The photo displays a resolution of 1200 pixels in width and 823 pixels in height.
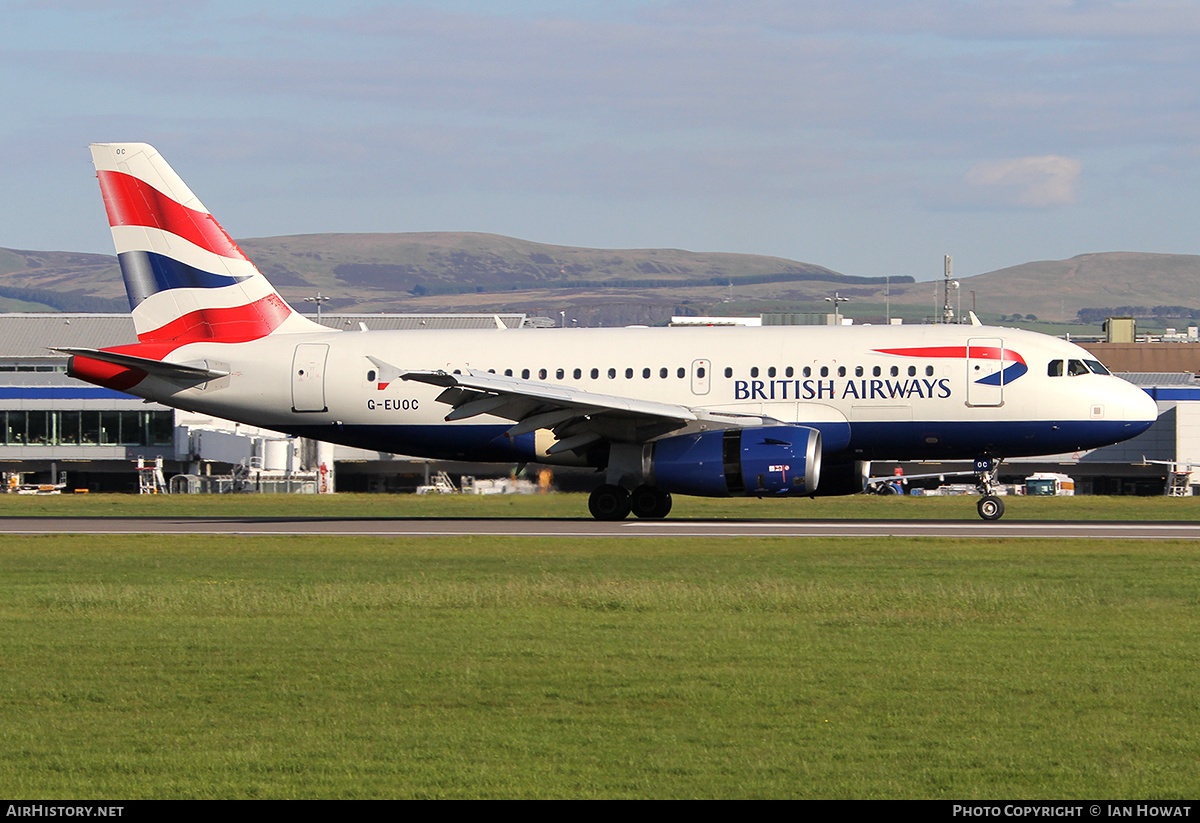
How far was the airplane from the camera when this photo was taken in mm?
33656

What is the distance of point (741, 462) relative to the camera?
1273 inches

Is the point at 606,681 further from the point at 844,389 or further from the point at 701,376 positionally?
the point at 701,376

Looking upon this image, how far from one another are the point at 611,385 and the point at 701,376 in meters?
2.40

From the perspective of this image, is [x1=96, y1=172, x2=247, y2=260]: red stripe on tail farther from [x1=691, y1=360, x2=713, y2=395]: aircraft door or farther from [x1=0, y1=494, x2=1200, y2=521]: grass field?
[x1=691, y1=360, x2=713, y2=395]: aircraft door

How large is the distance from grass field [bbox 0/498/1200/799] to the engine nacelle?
803 centimetres

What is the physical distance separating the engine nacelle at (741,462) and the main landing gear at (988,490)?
17.4ft

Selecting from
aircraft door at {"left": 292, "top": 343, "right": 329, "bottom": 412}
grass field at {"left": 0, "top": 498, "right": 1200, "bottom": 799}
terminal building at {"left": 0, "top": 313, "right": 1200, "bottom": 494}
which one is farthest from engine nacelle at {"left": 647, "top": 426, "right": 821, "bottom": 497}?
terminal building at {"left": 0, "top": 313, "right": 1200, "bottom": 494}

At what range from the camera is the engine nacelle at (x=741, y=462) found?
3191 centimetres

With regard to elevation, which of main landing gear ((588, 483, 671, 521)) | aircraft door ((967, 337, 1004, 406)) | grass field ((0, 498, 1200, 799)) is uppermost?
aircraft door ((967, 337, 1004, 406))

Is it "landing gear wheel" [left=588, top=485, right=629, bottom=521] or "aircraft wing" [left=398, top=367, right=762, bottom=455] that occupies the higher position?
"aircraft wing" [left=398, top=367, right=762, bottom=455]

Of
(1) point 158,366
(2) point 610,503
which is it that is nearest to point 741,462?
(2) point 610,503

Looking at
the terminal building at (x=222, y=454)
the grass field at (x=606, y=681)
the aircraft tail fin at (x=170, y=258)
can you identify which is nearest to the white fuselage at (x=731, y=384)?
the aircraft tail fin at (x=170, y=258)

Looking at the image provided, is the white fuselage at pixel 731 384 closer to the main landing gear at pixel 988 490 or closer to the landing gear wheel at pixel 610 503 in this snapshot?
the main landing gear at pixel 988 490
